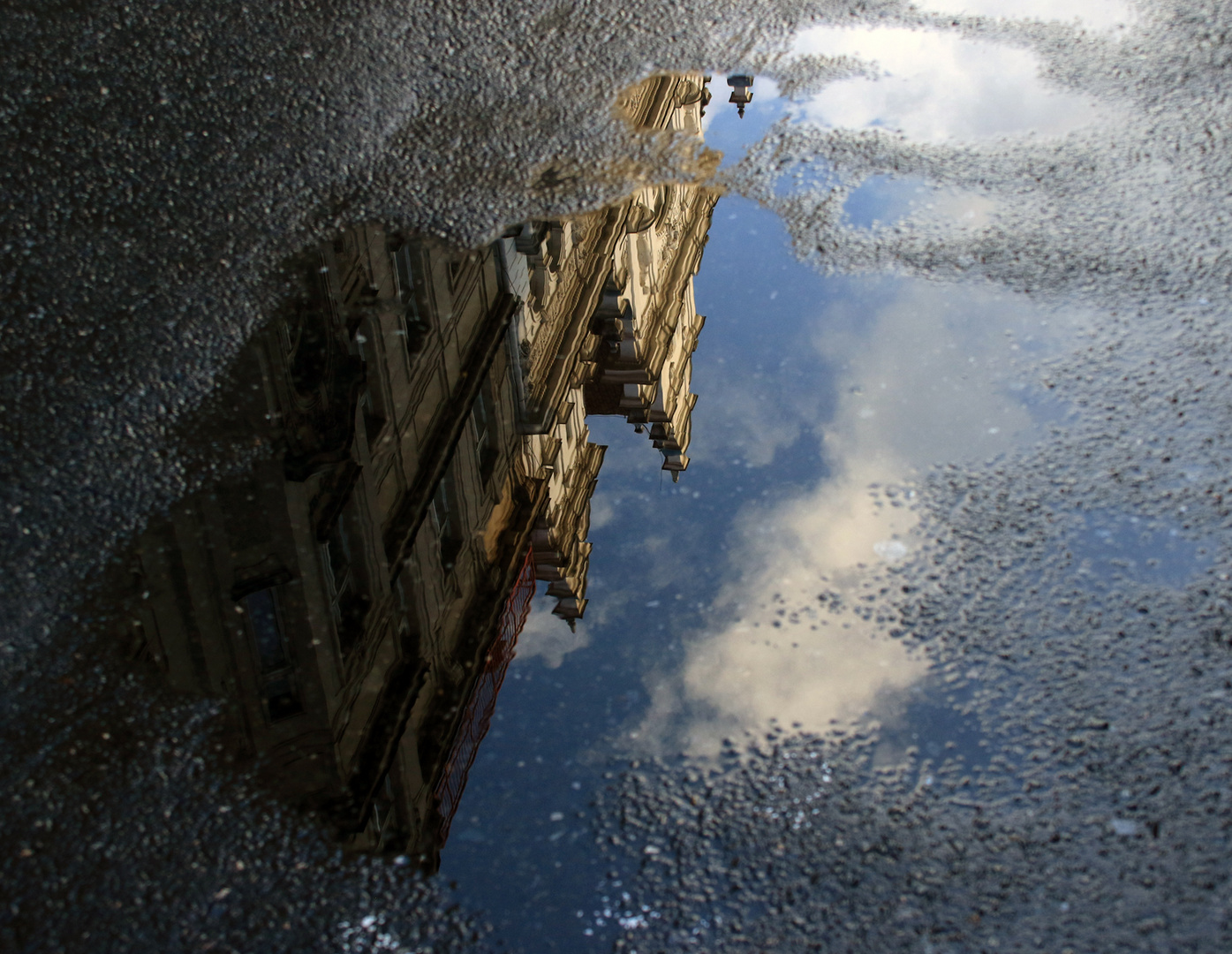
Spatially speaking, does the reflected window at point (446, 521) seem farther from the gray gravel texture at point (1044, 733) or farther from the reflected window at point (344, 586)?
the gray gravel texture at point (1044, 733)

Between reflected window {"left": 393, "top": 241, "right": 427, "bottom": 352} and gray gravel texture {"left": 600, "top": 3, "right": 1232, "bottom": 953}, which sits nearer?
gray gravel texture {"left": 600, "top": 3, "right": 1232, "bottom": 953}

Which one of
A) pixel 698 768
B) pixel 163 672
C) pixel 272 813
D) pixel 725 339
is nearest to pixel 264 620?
pixel 163 672

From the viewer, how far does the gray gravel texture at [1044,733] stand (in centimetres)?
362

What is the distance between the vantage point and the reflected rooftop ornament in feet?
26.8


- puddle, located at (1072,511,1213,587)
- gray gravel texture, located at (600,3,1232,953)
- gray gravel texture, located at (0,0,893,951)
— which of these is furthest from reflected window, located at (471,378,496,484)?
puddle, located at (1072,511,1213,587)

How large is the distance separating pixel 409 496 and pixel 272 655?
1061 millimetres

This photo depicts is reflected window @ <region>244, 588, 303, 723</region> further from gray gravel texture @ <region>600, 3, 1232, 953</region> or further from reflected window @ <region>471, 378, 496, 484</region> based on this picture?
gray gravel texture @ <region>600, 3, 1232, 953</region>

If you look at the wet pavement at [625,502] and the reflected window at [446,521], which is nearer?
the wet pavement at [625,502]

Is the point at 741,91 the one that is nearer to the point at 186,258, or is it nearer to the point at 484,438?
the point at 484,438

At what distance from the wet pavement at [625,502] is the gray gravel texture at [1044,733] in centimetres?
2

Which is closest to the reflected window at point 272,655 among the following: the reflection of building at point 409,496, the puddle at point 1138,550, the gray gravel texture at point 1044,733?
the reflection of building at point 409,496

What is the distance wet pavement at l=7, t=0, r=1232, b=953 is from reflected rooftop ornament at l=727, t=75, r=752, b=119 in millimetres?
88

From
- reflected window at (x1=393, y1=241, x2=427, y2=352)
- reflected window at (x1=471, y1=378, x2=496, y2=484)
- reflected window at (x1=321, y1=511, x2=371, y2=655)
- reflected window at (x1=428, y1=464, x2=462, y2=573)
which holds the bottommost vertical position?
reflected window at (x1=321, y1=511, x2=371, y2=655)

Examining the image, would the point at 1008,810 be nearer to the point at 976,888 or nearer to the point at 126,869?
the point at 976,888
